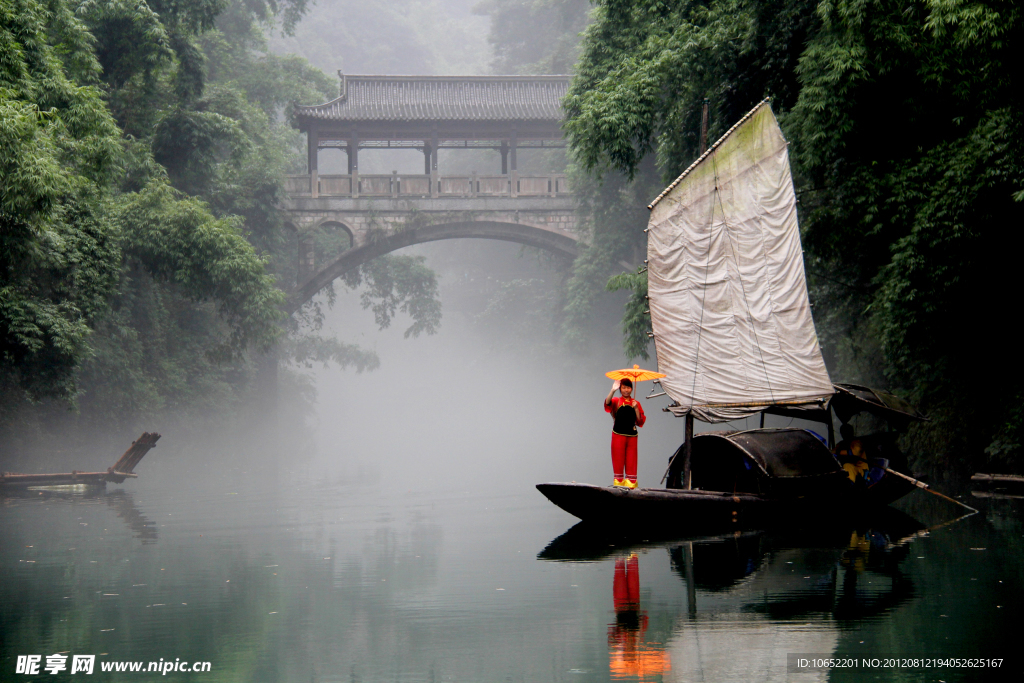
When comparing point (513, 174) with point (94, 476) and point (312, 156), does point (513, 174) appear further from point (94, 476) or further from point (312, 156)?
point (94, 476)

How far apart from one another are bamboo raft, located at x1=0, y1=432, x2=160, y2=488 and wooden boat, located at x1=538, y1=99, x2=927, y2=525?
8.75 meters

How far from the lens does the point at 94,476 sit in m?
16.2

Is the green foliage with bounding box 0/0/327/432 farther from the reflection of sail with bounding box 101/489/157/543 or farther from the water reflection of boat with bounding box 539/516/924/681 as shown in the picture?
the water reflection of boat with bounding box 539/516/924/681

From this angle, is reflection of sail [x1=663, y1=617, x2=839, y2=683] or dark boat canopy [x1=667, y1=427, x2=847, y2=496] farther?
dark boat canopy [x1=667, y1=427, x2=847, y2=496]

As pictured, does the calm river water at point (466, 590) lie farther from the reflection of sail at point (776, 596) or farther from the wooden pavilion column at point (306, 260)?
the wooden pavilion column at point (306, 260)

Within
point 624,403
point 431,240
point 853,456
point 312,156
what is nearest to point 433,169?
point 431,240

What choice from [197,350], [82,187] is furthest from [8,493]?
[197,350]

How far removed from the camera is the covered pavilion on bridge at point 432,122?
97.2 ft

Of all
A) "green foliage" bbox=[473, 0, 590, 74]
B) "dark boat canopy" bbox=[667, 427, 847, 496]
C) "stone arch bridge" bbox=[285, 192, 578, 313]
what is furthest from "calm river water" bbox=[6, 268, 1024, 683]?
"green foliage" bbox=[473, 0, 590, 74]

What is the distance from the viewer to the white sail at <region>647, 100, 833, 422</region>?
1108 centimetres

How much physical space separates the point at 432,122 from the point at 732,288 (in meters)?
20.1

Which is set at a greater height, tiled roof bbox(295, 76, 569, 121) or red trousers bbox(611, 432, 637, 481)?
tiled roof bbox(295, 76, 569, 121)

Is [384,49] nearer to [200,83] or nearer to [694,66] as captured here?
[200,83]

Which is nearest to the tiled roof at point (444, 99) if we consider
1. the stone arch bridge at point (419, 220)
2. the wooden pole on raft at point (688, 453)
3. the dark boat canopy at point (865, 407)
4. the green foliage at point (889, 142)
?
the stone arch bridge at point (419, 220)
